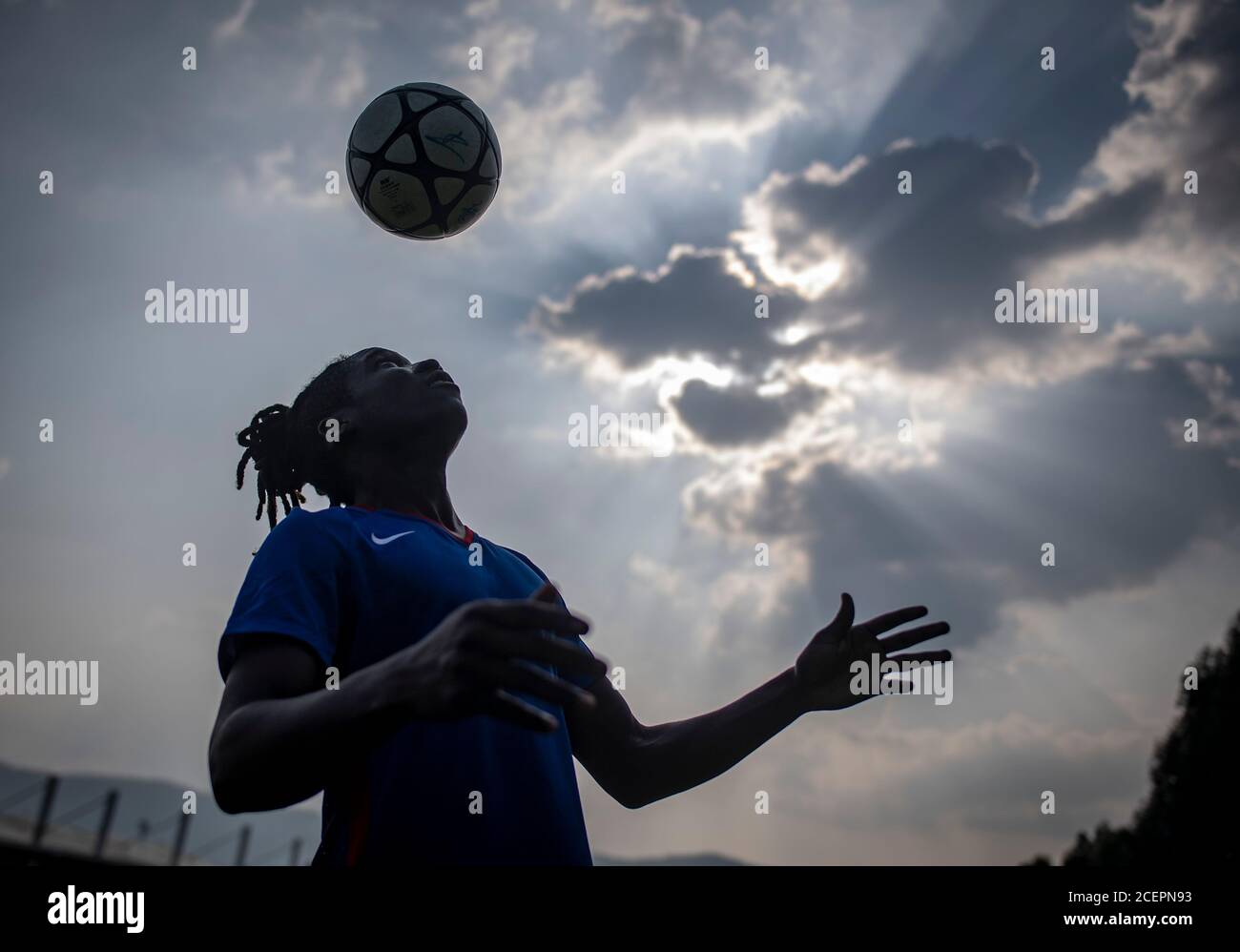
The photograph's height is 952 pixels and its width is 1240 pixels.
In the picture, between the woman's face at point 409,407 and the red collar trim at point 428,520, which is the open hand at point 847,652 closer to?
the red collar trim at point 428,520

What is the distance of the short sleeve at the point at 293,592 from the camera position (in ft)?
9.87

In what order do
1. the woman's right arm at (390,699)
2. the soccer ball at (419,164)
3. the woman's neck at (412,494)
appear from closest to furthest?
the woman's right arm at (390,699) → the woman's neck at (412,494) → the soccer ball at (419,164)

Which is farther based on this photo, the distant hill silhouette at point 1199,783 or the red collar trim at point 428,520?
the distant hill silhouette at point 1199,783

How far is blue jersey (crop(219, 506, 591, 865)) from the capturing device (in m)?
3.20

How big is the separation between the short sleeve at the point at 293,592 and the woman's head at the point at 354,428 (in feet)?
3.45

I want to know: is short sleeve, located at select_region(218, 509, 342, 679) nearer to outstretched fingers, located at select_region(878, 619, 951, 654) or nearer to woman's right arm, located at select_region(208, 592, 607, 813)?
woman's right arm, located at select_region(208, 592, 607, 813)

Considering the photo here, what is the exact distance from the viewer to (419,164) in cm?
623

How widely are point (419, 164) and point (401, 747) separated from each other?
4268mm

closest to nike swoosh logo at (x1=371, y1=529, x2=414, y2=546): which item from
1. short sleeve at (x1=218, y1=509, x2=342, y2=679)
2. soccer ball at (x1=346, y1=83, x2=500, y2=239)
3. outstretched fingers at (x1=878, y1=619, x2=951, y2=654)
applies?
short sleeve at (x1=218, y1=509, x2=342, y2=679)

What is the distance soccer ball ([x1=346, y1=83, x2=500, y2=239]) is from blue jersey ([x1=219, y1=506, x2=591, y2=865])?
10.3ft

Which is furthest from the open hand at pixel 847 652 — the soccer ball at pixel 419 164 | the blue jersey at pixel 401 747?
the soccer ball at pixel 419 164

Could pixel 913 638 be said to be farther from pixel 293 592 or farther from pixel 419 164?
pixel 419 164
